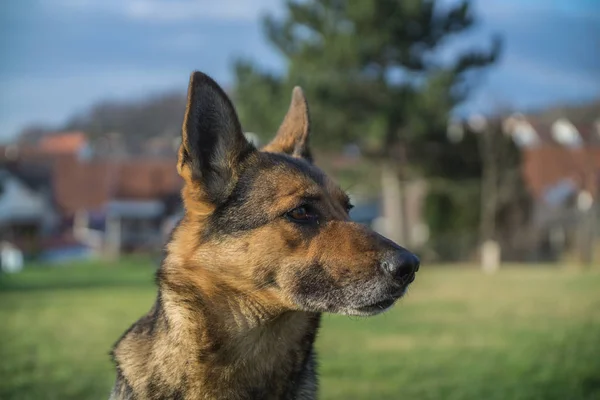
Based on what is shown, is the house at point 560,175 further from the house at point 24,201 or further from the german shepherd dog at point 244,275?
the german shepherd dog at point 244,275

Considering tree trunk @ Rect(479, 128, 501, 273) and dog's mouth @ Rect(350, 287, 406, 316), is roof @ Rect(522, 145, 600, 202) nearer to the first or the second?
tree trunk @ Rect(479, 128, 501, 273)

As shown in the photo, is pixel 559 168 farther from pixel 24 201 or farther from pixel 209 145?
pixel 209 145

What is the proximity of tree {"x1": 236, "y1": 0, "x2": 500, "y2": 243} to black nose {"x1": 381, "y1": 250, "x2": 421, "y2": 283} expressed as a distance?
18170 millimetres

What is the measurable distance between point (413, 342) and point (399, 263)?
7498 mm

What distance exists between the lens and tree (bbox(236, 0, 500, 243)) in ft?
70.4

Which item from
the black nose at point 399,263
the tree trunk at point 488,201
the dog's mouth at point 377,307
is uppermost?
the black nose at point 399,263

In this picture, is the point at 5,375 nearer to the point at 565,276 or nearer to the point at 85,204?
the point at 85,204

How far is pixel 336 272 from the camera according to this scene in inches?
119

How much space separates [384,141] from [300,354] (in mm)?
20630

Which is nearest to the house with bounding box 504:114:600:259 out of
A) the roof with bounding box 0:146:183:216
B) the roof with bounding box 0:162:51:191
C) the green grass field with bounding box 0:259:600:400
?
the green grass field with bounding box 0:259:600:400

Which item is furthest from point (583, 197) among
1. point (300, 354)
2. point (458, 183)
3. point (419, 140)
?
point (300, 354)

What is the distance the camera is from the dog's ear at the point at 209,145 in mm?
3082

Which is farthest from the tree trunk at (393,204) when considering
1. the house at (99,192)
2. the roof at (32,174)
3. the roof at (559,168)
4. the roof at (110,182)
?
the roof at (32,174)

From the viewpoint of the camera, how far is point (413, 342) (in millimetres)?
10125
